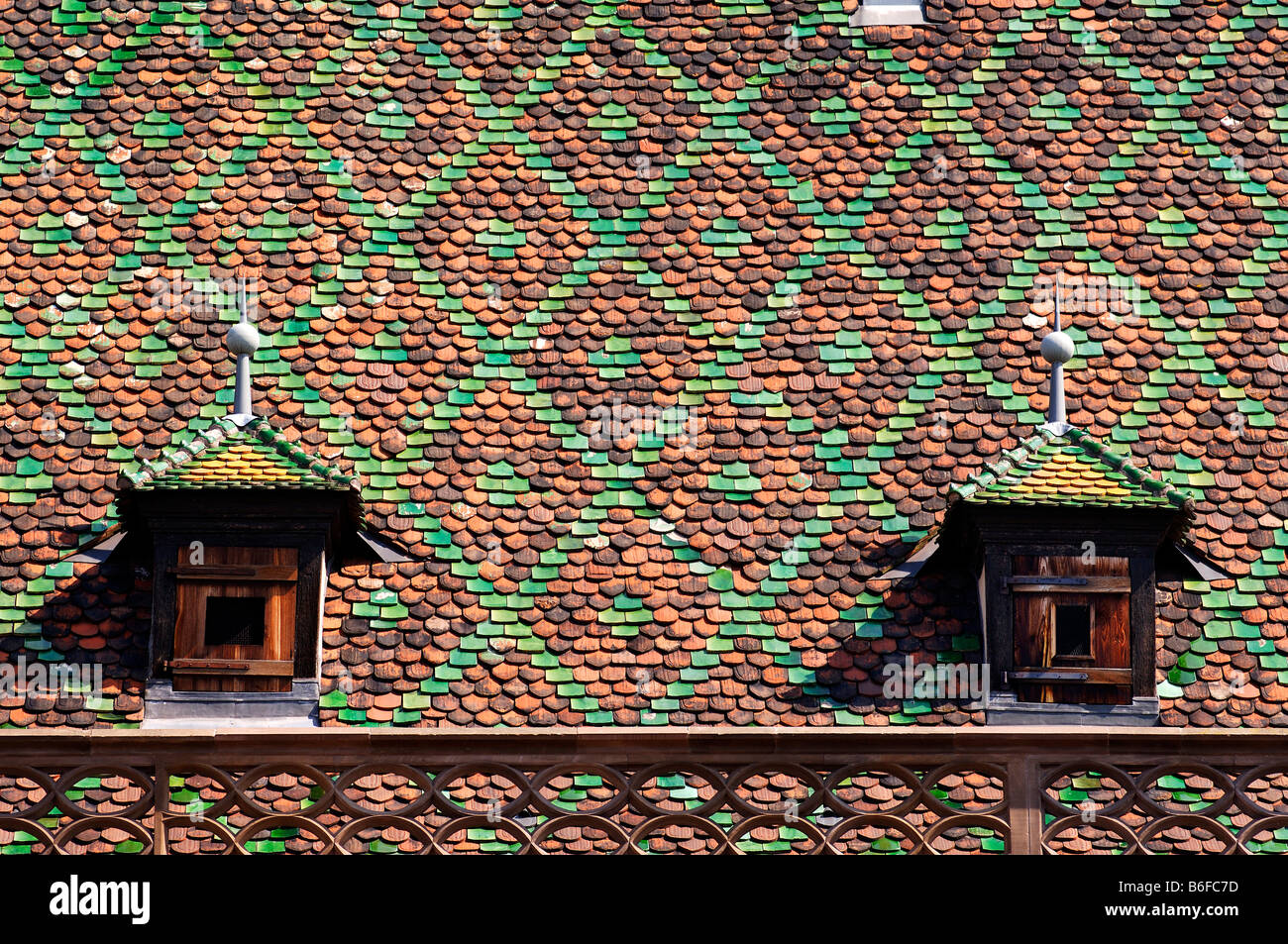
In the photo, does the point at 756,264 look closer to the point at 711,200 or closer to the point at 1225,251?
the point at 711,200

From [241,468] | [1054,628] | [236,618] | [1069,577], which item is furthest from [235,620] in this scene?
[1069,577]

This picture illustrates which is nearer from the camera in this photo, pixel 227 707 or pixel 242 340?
pixel 227 707

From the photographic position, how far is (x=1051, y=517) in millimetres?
17797

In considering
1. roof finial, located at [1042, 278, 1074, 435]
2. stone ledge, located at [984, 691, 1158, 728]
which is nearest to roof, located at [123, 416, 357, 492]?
stone ledge, located at [984, 691, 1158, 728]

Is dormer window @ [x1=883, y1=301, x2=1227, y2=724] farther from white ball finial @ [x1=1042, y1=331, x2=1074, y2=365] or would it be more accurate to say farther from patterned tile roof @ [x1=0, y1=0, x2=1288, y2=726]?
white ball finial @ [x1=1042, y1=331, x2=1074, y2=365]

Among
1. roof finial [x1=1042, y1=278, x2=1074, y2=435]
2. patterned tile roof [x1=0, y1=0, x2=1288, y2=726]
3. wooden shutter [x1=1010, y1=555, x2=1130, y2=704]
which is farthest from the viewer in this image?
roof finial [x1=1042, y1=278, x2=1074, y2=435]

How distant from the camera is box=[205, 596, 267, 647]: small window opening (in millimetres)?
17688

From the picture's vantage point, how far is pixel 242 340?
19109 mm

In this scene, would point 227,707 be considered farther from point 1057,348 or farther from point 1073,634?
point 1057,348

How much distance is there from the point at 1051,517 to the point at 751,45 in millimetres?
5951

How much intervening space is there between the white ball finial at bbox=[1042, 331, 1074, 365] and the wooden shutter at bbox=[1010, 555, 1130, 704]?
1864 millimetres

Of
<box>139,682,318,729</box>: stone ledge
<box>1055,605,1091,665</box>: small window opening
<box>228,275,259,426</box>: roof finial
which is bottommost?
<box>139,682,318,729</box>: stone ledge

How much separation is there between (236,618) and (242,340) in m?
2.40

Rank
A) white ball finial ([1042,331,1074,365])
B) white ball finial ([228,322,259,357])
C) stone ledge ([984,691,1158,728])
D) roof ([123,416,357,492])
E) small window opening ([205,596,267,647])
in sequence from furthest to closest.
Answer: white ball finial ([228,322,259,357]) < white ball finial ([1042,331,1074,365]) < roof ([123,416,357,492]) < small window opening ([205,596,267,647]) < stone ledge ([984,691,1158,728])
